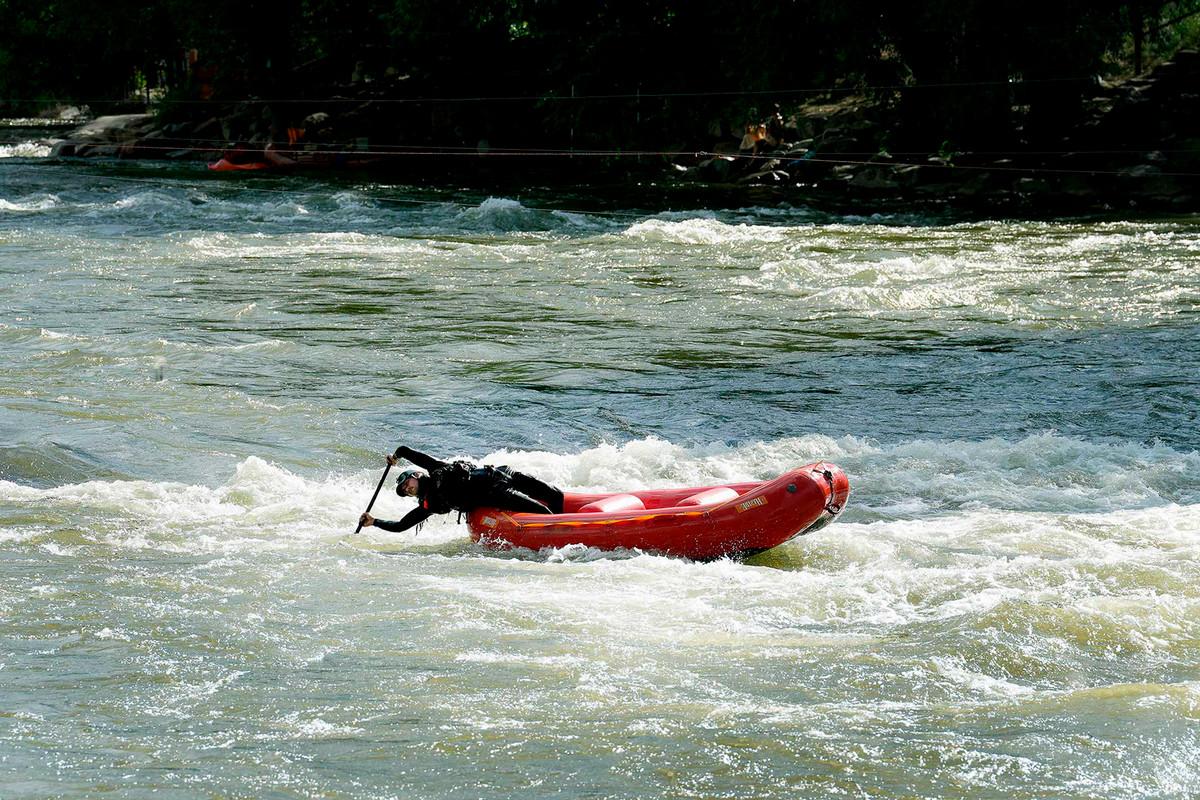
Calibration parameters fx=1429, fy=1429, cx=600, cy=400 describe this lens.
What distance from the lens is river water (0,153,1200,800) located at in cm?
512

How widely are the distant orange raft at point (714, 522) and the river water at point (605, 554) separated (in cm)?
12

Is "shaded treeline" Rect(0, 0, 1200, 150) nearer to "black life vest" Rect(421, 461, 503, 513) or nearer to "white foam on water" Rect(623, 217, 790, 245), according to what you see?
"white foam on water" Rect(623, 217, 790, 245)

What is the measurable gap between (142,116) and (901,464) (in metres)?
38.1

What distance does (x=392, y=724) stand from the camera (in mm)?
5316

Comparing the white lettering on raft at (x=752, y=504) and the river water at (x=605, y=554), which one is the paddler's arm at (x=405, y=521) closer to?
Result: the river water at (x=605, y=554)

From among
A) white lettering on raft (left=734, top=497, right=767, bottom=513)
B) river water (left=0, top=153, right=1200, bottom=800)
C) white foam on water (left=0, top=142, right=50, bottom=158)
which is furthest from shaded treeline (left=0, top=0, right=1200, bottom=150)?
white lettering on raft (left=734, top=497, right=767, bottom=513)

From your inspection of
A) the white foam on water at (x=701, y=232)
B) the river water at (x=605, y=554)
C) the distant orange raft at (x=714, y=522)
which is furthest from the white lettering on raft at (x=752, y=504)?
the white foam on water at (x=701, y=232)

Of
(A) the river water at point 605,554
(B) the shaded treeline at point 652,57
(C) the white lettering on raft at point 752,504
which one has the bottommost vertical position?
(A) the river water at point 605,554

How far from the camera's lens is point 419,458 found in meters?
7.98

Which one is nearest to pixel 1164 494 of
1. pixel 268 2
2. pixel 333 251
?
pixel 333 251

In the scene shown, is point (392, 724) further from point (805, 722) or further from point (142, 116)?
point (142, 116)

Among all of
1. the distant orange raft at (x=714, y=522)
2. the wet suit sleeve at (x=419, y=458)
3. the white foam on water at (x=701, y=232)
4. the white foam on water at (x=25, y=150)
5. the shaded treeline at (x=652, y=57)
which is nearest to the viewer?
the distant orange raft at (x=714, y=522)

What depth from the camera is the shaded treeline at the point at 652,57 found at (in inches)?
987

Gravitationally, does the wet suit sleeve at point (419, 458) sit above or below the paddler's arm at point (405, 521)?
above
